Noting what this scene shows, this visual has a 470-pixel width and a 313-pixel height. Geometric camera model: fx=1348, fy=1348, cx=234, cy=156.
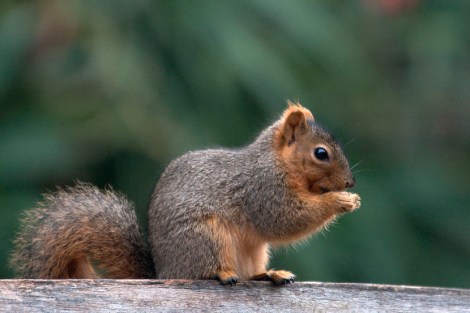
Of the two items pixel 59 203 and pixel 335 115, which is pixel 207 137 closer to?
pixel 335 115

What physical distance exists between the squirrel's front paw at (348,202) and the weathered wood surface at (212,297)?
0.38m

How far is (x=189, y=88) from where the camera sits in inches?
271

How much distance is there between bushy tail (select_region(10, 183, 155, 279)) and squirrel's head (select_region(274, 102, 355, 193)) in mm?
600

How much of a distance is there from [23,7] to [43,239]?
2.81 meters

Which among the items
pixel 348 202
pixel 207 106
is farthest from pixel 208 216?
pixel 207 106

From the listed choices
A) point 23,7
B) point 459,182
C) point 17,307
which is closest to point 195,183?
point 17,307

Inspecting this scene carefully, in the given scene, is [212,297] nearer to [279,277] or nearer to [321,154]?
[279,277]

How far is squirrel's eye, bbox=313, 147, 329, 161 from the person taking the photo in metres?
4.66

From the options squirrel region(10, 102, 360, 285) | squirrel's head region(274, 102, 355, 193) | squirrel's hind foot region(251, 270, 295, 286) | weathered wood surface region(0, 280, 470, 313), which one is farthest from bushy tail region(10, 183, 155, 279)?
squirrel's head region(274, 102, 355, 193)

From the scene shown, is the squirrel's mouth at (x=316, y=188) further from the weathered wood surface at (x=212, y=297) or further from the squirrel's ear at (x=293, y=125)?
the weathered wood surface at (x=212, y=297)

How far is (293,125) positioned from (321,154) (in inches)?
6.2

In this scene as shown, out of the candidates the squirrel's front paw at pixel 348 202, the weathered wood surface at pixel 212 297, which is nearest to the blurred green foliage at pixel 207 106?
the squirrel's front paw at pixel 348 202

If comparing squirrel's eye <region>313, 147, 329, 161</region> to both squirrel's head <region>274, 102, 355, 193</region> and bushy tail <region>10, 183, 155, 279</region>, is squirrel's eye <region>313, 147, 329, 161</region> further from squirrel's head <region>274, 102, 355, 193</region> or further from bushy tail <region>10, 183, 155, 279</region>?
bushy tail <region>10, 183, 155, 279</region>

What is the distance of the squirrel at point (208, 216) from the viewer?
432 cm
